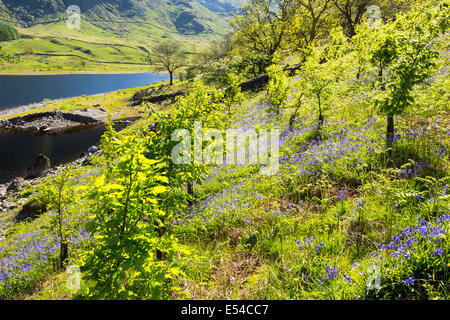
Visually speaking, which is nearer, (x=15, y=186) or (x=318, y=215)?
(x=318, y=215)

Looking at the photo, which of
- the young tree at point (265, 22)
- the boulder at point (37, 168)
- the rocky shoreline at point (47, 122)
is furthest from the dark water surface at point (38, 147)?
the young tree at point (265, 22)

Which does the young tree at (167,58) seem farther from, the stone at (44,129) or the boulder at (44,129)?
the stone at (44,129)

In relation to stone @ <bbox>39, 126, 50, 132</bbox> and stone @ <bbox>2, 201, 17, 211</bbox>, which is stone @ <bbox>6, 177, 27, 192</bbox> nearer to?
stone @ <bbox>2, 201, 17, 211</bbox>

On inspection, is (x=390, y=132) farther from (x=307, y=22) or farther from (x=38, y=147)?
(x=38, y=147)

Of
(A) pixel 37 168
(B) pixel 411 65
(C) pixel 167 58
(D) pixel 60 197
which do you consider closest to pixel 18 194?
(A) pixel 37 168

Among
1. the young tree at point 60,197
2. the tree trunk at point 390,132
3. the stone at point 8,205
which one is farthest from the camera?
→ the stone at point 8,205

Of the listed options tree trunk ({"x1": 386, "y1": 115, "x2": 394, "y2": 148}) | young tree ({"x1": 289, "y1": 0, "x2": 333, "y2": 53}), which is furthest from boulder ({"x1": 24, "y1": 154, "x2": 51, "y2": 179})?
young tree ({"x1": 289, "y1": 0, "x2": 333, "y2": 53})

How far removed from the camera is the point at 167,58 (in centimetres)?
8038

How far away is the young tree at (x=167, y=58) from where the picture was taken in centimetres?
7988

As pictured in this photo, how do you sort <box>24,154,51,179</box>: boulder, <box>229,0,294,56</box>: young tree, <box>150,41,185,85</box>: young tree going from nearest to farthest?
<box>24,154,51,179</box>: boulder → <box>229,0,294,56</box>: young tree → <box>150,41,185,85</box>: young tree

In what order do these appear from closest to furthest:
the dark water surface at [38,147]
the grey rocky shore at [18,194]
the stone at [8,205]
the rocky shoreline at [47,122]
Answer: the grey rocky shore at [18,194]
the stone at [8,205]
the dark water surface at [38,147]
the rocky shoreline at [47,122]

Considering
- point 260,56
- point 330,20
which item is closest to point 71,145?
point 260,56

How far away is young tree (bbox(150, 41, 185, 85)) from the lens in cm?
7988

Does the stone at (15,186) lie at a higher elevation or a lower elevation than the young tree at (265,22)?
lower
